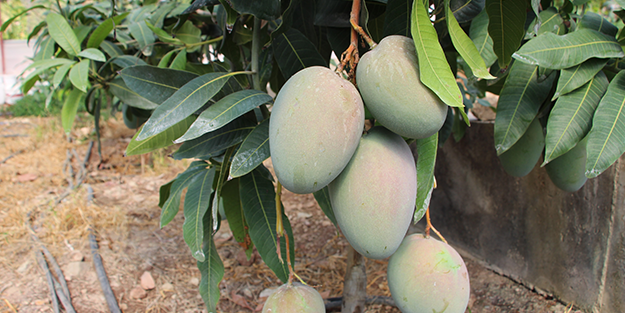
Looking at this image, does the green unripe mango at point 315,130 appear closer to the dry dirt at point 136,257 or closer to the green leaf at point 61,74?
the dry dirt at point 136,257

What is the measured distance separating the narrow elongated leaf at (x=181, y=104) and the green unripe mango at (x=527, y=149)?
73 cm

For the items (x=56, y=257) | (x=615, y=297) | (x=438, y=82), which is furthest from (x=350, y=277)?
(x=56, y=257)

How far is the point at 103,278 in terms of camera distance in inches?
57.2

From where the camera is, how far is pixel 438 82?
451mm

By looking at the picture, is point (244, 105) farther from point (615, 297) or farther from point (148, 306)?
point (615, 297)

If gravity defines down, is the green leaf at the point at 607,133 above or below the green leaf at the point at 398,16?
below

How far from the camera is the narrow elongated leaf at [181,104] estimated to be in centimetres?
56

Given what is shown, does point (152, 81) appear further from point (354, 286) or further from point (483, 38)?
point (354, 286)

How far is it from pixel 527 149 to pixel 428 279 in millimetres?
495

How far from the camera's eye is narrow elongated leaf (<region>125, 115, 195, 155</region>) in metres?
0.71

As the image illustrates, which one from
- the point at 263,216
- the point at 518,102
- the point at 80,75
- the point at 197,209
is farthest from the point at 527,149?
the point at 80,75

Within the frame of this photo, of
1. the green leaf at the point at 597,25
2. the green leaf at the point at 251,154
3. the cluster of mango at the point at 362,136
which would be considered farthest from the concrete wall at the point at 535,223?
the green leaf at the point at 251,154

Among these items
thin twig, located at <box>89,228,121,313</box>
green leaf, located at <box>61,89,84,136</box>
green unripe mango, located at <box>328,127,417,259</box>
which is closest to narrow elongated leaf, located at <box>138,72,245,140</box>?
green unripe mango, located at <box>328,127,417,259</box>

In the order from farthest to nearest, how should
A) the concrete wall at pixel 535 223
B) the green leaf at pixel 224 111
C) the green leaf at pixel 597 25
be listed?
the concrete wall at pixel 535 223
the green leaf at pixel 597 25
the green leaf at pixel 224 111
